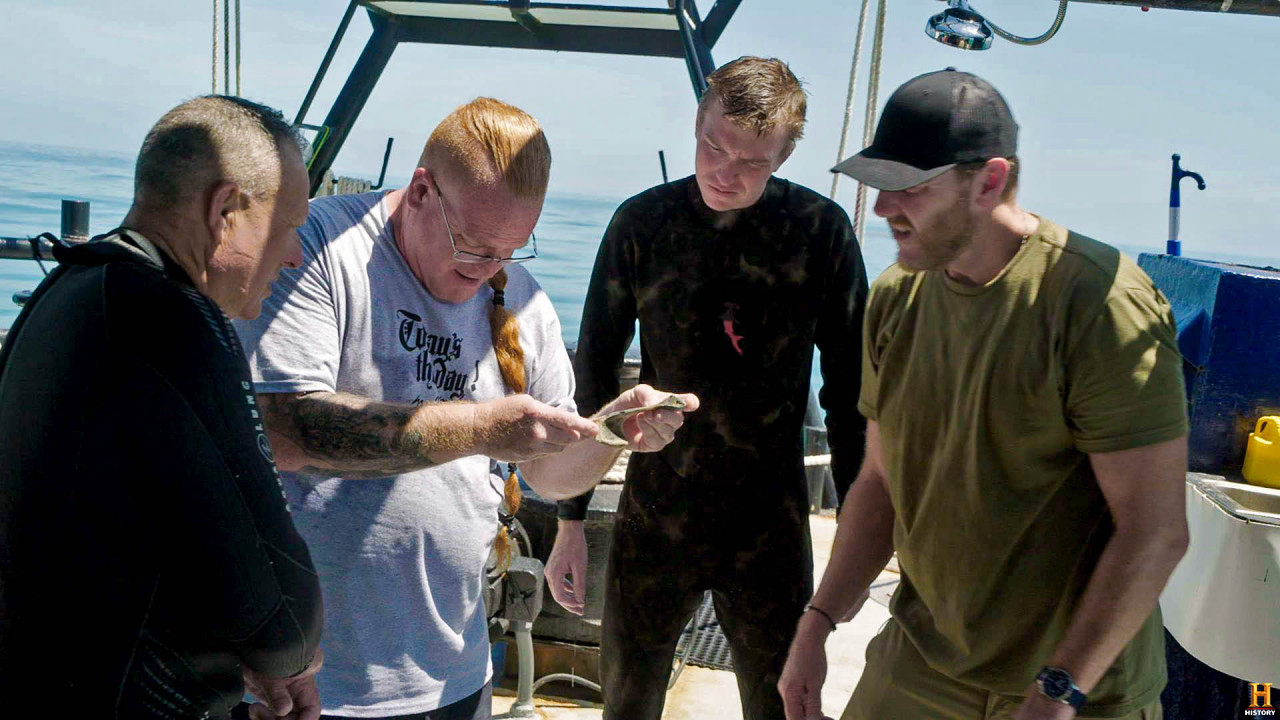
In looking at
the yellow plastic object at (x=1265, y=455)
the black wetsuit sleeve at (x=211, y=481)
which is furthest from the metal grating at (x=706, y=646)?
the black wetsuit sleeve at (x=211, y=481)

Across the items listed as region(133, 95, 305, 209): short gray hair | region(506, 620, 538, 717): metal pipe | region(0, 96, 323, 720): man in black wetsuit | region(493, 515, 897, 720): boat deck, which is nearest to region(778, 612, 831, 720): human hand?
region(0, 96, 323, 720): man in black wetsuit

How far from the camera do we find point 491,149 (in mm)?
2006

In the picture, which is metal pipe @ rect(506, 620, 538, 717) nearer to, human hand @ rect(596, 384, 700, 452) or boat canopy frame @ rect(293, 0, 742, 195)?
human hand @ rect(596, 384, 700, 452)

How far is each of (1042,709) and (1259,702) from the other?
1694mm

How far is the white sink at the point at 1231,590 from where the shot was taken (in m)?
2.46

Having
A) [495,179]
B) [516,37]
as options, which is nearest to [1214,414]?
[495,179]

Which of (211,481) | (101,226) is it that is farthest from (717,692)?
(101,226)

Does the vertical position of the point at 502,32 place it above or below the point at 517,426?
above

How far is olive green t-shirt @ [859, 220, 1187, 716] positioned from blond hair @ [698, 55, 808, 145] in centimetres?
78

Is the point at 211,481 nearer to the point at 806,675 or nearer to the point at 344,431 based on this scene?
the point at 344,431

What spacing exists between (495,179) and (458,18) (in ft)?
13.9

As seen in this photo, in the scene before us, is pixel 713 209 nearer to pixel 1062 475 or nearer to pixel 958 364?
pixel 958 364

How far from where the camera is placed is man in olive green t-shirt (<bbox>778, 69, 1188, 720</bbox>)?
5.71 ft

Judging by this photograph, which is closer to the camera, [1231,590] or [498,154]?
[498,154]
